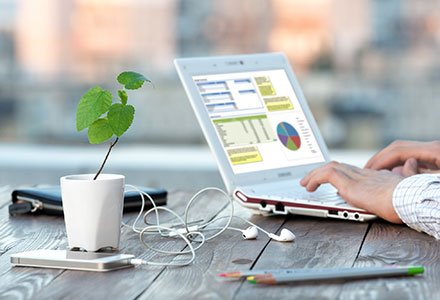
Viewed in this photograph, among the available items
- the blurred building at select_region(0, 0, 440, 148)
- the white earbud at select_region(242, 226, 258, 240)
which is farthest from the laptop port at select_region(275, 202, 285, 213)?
the blurred building at select_region(0, 0, 440, 148)

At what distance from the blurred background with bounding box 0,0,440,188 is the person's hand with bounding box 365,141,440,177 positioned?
959 centimetres

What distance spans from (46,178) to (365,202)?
2.45 metres

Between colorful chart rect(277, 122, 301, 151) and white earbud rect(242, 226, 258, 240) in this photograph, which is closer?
white earbud rect(242, 226, 258, 240)

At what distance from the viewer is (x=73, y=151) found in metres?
7.46

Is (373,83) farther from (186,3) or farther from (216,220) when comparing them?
(216,220)

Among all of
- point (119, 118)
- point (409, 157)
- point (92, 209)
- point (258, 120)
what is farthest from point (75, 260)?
point (409, 157)

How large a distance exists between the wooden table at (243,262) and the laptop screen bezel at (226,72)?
0.11m

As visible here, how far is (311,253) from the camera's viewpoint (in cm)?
109

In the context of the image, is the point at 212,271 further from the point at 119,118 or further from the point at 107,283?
the point at 119,118

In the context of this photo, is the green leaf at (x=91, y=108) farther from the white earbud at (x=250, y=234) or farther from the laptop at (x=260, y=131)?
the laptop at (x=260, y=131)

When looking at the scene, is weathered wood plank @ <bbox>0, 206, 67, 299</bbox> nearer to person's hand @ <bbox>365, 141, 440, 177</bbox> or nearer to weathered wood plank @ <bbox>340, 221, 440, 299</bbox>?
weathered wood plank @ <bbox>340, 221, 440, 299</bbox>

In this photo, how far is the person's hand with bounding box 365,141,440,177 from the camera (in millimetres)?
1557

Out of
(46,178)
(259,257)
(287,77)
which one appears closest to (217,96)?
(287,77)

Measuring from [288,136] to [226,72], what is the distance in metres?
0.19
